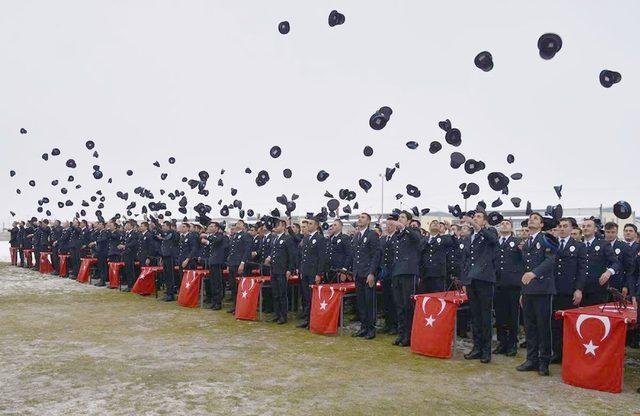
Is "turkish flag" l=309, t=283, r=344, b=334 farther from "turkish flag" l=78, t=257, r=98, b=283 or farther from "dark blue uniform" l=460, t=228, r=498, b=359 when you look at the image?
"turkish flag" l=78, t=257, r=98, b=283

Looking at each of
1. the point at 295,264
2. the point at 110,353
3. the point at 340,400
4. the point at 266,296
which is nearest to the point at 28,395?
the point at 110,353

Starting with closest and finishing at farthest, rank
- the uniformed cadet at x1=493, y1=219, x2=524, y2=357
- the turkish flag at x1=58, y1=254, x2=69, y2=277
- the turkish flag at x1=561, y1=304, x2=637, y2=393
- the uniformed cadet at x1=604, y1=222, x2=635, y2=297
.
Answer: the turkish flag at x1=561, y1=304, x2=637, y2=393 < the uniformed cadet at x1=493, y1=219, x2=524, y2=357 < the uniformed cadet at x1=604, y1=222, x2=635, y2=297 < the turkish flag at x1=58, y1=254, x2=69, y2=277

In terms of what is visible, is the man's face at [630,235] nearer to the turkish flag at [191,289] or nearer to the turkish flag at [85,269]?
the turkish flag at [191,289]

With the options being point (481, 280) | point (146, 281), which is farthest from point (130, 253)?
point (481, 280)

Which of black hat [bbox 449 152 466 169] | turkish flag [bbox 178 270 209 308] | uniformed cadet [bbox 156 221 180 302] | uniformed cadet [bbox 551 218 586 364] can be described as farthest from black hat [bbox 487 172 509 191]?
uniformed cadet [bbox 156 221 180 302]

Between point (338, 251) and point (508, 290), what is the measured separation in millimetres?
4205

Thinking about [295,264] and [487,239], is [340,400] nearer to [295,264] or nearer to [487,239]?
[487,239]

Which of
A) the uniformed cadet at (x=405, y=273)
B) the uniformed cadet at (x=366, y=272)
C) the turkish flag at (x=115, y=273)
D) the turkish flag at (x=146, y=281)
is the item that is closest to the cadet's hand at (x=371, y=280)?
the uniformed cadet at (x=366, y=272)

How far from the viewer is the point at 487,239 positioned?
8.27 m

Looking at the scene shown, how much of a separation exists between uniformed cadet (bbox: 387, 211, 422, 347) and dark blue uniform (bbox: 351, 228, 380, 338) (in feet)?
1.42

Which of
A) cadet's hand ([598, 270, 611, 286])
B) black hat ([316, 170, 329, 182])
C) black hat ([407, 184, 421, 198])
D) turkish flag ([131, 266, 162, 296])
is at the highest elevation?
black hat ([316, 170, 329, 182])

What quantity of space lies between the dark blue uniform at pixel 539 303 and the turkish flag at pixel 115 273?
1314 centimetres

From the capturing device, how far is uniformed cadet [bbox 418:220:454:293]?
10516 millimetres

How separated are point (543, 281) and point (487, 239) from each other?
3.36 ft
